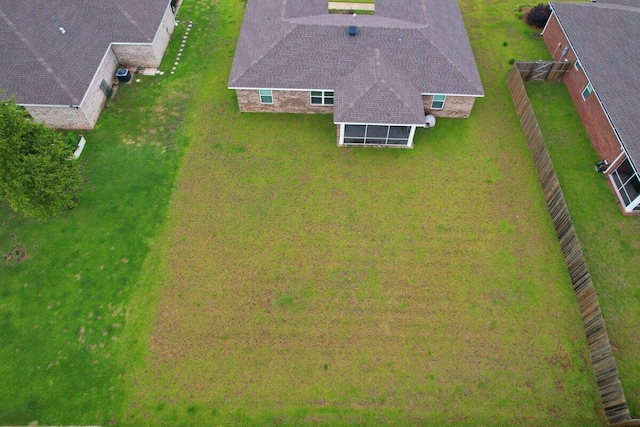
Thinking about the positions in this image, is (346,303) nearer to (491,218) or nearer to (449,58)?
(491,218)

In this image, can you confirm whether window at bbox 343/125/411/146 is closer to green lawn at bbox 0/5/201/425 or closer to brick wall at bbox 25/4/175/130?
green lawn at bbox 0/5/201/425

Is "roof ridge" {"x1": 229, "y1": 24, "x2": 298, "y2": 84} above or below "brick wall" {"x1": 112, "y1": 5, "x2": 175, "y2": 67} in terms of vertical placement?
above

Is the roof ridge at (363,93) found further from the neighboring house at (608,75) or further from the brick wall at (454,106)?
the neighboring house at (608,75)

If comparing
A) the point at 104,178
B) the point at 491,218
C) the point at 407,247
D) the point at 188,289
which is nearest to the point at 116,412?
the point at 188,289

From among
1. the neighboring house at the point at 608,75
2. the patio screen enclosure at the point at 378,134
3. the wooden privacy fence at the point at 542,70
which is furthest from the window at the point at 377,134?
the neighboring house at the point at 608,75

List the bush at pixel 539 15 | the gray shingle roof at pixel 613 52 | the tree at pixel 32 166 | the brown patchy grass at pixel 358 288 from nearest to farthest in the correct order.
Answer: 1. the brown patchy grass at pixel 358 288
2. the tree at pixel 32 166
3. the gray shingle roof at pixel 613 52
4. the bush at pixel 539 15

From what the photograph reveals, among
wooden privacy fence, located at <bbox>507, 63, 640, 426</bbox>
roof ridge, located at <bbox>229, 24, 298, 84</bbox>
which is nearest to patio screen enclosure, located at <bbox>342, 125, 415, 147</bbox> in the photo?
roof ridge, located at <bbox>229, 24, 298, 84</bbox>
